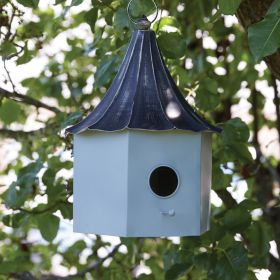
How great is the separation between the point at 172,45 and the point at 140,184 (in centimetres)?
46

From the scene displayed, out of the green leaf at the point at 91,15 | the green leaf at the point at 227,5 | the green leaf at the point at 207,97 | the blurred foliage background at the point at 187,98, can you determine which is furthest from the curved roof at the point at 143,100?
the green leaf at the point at 207,97

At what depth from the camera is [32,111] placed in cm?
342

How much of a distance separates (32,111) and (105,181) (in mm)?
1775

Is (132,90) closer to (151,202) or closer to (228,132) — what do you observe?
(151,202)

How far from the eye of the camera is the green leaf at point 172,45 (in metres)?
1.94

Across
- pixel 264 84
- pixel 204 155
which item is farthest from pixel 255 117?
pixel 204 155

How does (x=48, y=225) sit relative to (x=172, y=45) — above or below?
below

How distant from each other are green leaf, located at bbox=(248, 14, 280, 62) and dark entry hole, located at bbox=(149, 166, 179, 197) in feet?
1.29

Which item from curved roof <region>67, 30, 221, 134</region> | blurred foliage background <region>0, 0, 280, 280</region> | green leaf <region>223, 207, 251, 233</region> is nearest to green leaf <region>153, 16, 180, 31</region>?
blurred foliage background <region>0, 0, 280, 280</region>

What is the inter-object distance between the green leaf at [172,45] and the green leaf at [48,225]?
64cm

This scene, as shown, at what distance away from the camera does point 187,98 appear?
7.79 feet

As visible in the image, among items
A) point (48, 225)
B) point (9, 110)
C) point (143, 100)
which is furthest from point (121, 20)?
point (9, 110)

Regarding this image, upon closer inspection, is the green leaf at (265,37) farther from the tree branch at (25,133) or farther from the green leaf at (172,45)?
the tree branch at (25,133)

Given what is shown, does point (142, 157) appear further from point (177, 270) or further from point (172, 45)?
point (177, 270)
